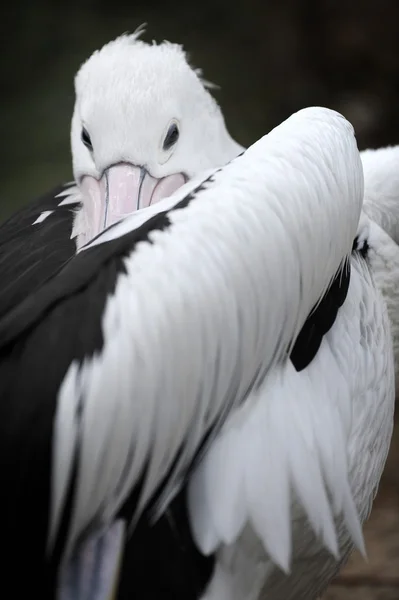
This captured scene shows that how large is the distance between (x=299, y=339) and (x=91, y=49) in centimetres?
352

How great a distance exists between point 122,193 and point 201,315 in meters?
0.54

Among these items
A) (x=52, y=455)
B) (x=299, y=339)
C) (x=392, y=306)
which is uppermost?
(x=52, y=455)

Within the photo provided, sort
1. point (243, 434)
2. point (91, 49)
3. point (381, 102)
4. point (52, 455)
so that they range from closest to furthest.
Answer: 1. point (52, 455)
2. point (243, 434)
3. point (381, 102)
4. point (91, 49)

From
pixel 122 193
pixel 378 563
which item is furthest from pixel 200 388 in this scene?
pixel 378 563

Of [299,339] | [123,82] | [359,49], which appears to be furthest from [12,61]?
[299,339]

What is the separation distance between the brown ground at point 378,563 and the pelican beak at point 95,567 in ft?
4.80

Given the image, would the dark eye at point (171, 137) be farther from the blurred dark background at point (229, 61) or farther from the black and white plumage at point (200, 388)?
the blurred dark background at point (229, 61)

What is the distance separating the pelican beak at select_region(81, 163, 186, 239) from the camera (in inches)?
61.7

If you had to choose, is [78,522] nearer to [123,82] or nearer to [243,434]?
[243,434]

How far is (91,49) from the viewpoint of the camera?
14.9 ft

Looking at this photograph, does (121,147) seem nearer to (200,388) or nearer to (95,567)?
(200,388)

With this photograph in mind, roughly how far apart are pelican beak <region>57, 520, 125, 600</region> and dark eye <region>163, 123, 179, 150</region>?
81 cm

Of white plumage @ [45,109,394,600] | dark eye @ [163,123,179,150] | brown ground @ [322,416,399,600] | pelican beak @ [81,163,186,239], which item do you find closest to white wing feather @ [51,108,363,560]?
white plumage @ [45,109,394,600]

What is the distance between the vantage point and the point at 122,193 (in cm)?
159
